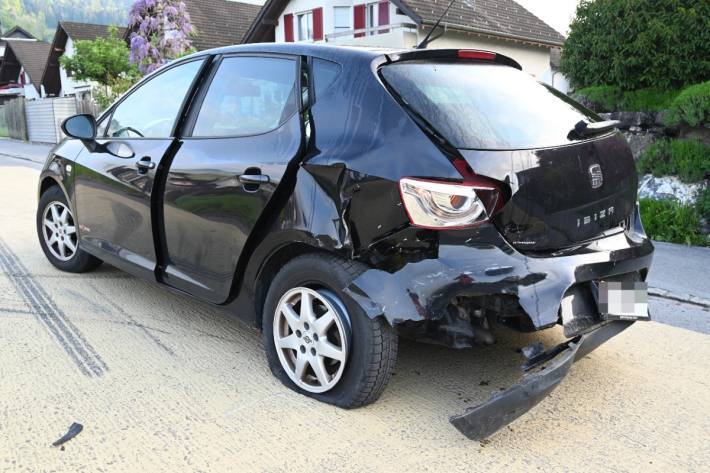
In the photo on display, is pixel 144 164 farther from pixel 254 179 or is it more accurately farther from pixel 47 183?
pixel 47 183

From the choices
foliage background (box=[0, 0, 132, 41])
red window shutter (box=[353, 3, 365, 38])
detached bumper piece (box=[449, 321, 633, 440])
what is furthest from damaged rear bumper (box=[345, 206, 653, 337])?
foliage background (box=[0, 0, 132, 41])

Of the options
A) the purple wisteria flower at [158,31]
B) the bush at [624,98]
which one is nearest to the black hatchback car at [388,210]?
the bush at [624,98]

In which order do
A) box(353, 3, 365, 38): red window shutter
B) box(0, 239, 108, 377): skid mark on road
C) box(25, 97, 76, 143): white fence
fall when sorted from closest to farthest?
box(0, 239, 108, 377): skid mark on road → box(353, 3, 365, 38): red window shutter → box(25, 97, 76, 143): white fence

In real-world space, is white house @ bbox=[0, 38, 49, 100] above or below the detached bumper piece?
above

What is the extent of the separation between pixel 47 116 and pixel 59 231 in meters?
24.6

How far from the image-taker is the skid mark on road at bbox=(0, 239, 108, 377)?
3562 millimetres

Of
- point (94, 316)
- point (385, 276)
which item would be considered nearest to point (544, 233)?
point (385, 276)

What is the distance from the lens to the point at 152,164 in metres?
3.81

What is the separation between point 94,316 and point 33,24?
5546 inches

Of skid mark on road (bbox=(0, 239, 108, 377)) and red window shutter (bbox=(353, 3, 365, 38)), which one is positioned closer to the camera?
skid mark on road (bbox=(0, 239, 108, 377))

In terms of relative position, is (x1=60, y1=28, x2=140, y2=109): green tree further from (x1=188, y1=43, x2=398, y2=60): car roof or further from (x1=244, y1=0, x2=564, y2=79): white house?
(x1=188, y1=43, x2=398, y2=60): car roof

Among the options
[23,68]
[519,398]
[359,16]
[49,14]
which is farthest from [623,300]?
[49,14]

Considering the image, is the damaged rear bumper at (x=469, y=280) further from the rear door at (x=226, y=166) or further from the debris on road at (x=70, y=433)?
the debris on road at (x=70, y=433)

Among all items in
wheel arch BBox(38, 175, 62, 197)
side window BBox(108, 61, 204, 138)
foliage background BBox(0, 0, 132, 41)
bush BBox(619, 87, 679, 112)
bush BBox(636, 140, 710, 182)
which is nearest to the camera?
side window BBox(108, 61, 204, 138)
